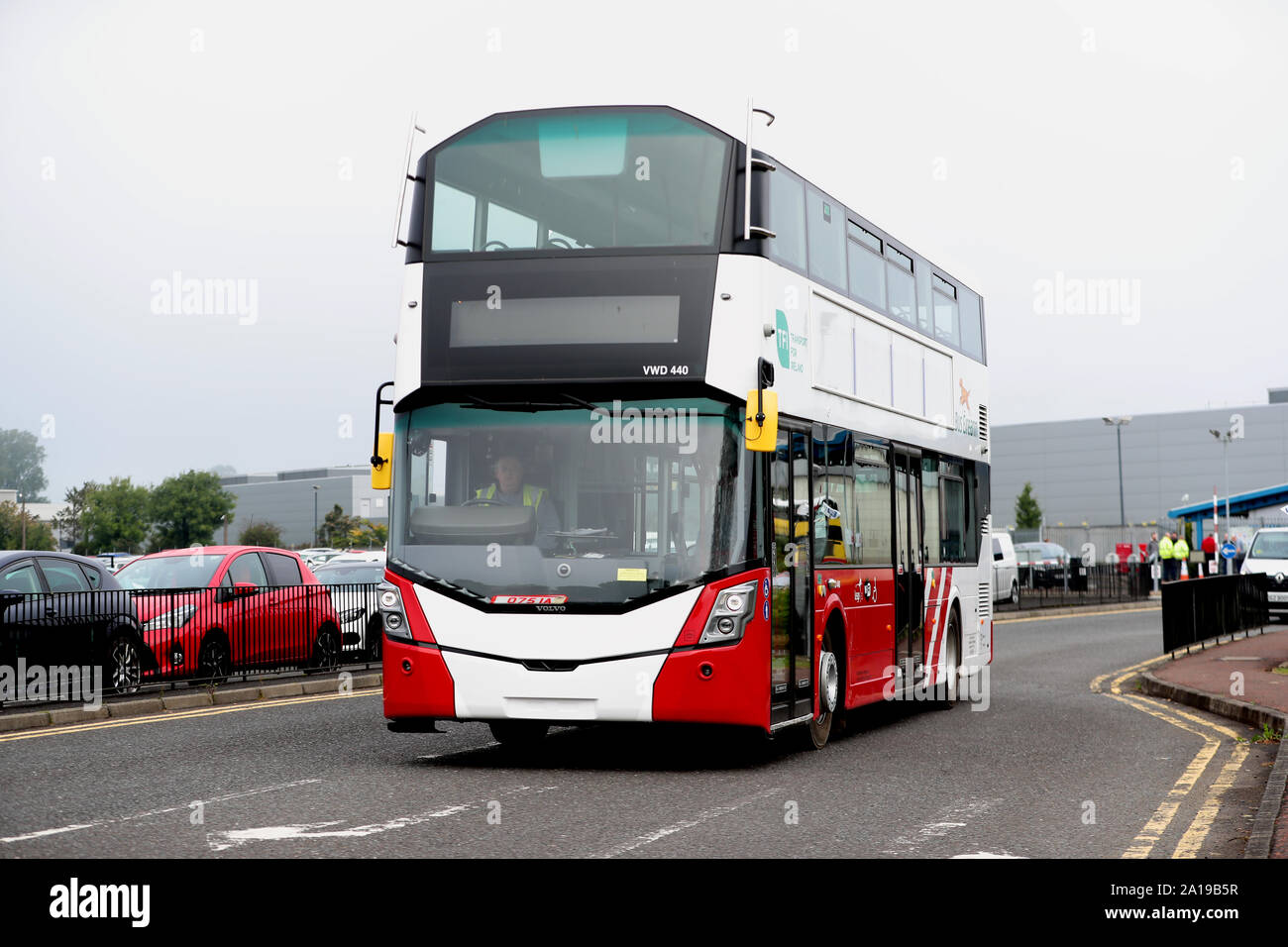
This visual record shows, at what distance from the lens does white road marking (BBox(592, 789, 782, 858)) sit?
793 cm

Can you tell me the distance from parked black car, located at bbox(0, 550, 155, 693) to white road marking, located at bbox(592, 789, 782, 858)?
848 cm

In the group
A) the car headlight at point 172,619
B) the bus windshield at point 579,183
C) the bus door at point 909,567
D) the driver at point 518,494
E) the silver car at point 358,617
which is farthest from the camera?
the silver car at point 358,617

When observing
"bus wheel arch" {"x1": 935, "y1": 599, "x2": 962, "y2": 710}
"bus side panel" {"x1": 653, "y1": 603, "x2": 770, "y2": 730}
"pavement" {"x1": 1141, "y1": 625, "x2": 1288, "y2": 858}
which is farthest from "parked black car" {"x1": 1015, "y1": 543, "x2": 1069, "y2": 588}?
"bus side panel" {"x1": 653, "y1": 603, "x2": 770, "y2": 730}

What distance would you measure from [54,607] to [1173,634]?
15765 millimetres

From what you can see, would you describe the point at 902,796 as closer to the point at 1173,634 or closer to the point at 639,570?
the point at 639,570

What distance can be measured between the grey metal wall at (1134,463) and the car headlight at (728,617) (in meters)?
103

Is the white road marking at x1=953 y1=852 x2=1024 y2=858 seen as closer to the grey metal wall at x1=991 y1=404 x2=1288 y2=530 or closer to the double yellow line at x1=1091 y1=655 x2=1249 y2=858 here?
the double yellow line at x1=1091 y1=655 x2=1249 y2=858

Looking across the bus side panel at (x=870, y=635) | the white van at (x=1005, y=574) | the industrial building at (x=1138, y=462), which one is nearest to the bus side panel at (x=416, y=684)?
the bus side panel at (x=870, y=635)

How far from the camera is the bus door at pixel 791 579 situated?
11484 mm

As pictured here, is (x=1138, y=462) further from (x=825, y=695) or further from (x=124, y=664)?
(x=825, y=695)

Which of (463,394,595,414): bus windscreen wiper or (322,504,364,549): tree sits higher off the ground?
(322,504,364,549): tree

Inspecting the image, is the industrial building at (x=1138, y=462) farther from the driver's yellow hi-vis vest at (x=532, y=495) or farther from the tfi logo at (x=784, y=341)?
the driver's yellow hi-vis vest at (x=532, y=495)
